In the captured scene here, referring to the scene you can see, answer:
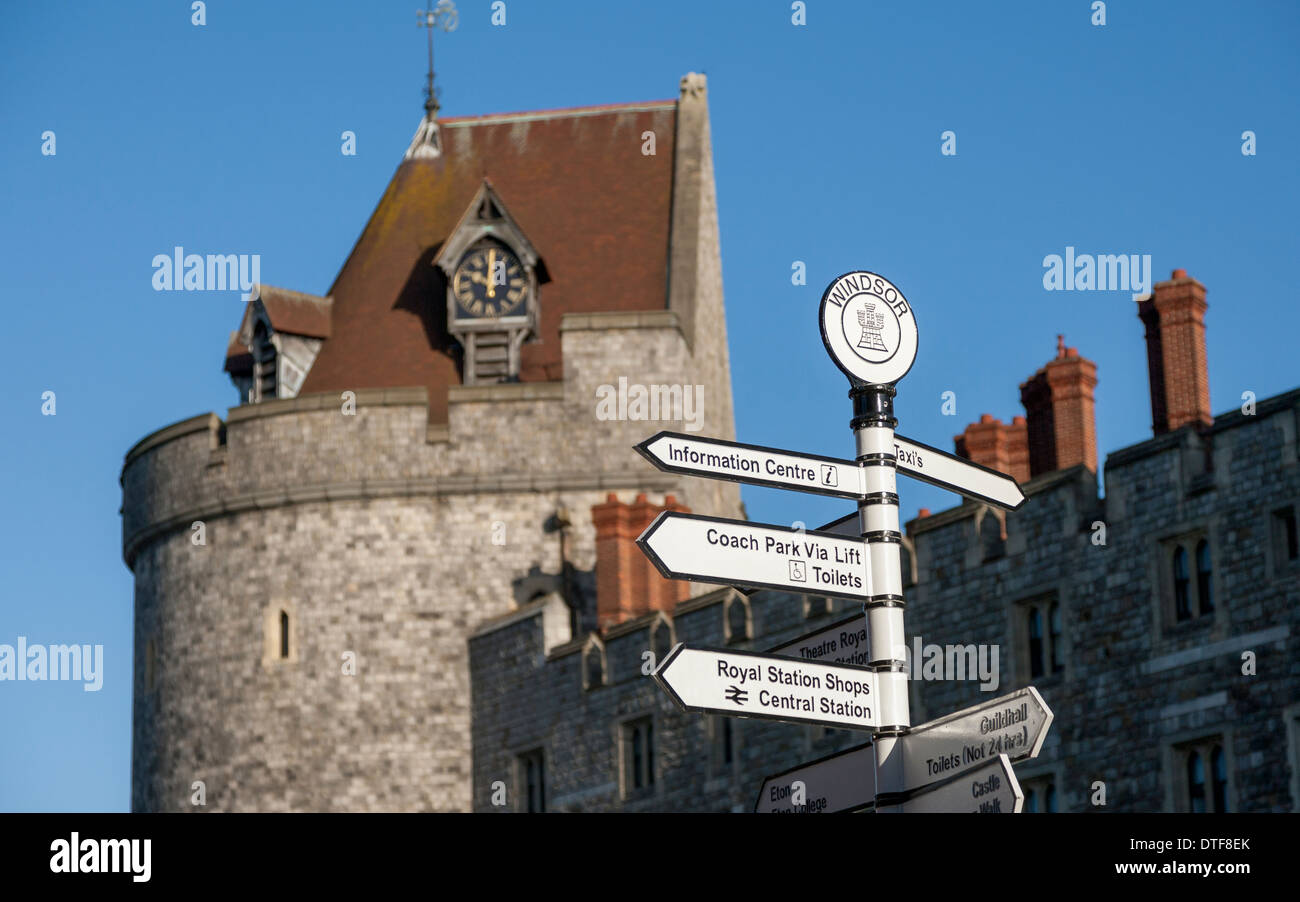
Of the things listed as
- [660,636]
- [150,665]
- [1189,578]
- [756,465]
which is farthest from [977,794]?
[150,665]

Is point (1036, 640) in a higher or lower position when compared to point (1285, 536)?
lower

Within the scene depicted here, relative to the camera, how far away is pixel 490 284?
119 ft

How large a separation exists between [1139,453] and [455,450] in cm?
1311

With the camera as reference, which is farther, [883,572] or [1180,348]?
[1180,348]

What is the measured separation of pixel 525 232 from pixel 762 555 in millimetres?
29473

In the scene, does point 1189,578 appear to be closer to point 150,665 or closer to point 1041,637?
point 1041,637

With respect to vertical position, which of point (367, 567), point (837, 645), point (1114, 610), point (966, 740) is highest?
point (367, 567)

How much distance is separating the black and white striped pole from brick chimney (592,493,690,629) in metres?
22.7

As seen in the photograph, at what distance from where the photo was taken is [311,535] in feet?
112

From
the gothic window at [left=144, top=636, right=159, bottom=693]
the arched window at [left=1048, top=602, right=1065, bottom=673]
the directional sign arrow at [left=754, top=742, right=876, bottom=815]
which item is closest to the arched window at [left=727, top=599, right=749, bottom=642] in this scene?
the arched window at [left=1048, top=602, right=1065, bottom=673]

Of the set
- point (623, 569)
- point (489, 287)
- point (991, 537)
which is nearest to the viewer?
point (991, 537)

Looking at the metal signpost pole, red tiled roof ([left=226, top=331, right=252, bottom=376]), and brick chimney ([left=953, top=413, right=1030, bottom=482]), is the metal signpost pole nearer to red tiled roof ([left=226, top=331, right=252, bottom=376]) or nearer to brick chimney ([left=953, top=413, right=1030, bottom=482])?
brick chimney ([left=953, top=413, right=1030, bottom=482])
